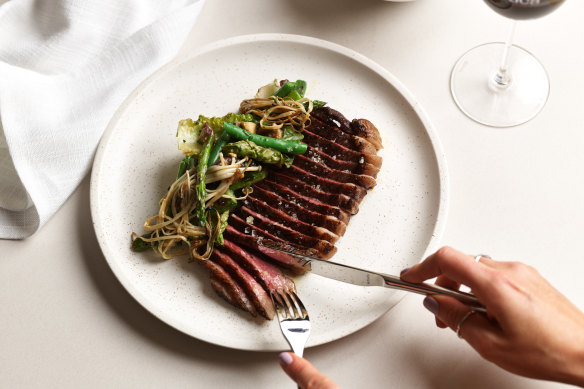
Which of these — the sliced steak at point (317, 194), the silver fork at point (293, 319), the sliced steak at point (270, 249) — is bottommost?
the silver fork at point (293, 319)

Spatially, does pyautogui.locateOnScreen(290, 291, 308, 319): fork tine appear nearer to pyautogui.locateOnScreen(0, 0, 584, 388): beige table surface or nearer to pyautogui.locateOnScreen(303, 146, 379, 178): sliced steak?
pyautogui.locateOnScreen(0, 0, 584, 388): beige table surface

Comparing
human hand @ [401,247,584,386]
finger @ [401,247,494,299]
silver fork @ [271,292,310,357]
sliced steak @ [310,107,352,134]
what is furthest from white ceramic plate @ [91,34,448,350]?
human hand @ [401,247,584,386]

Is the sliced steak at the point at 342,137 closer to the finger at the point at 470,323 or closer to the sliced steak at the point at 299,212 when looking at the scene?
the sliced steak at the point at 299,212

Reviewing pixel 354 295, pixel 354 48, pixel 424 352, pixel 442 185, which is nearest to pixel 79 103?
pixel 354 48

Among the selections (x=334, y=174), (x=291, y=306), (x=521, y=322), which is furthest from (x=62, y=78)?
(x=521, y=322)

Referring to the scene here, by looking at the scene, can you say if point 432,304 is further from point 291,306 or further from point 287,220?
point 287,220

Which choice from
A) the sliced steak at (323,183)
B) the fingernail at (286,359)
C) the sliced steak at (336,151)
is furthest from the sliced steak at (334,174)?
the fingernail at (286,359)
